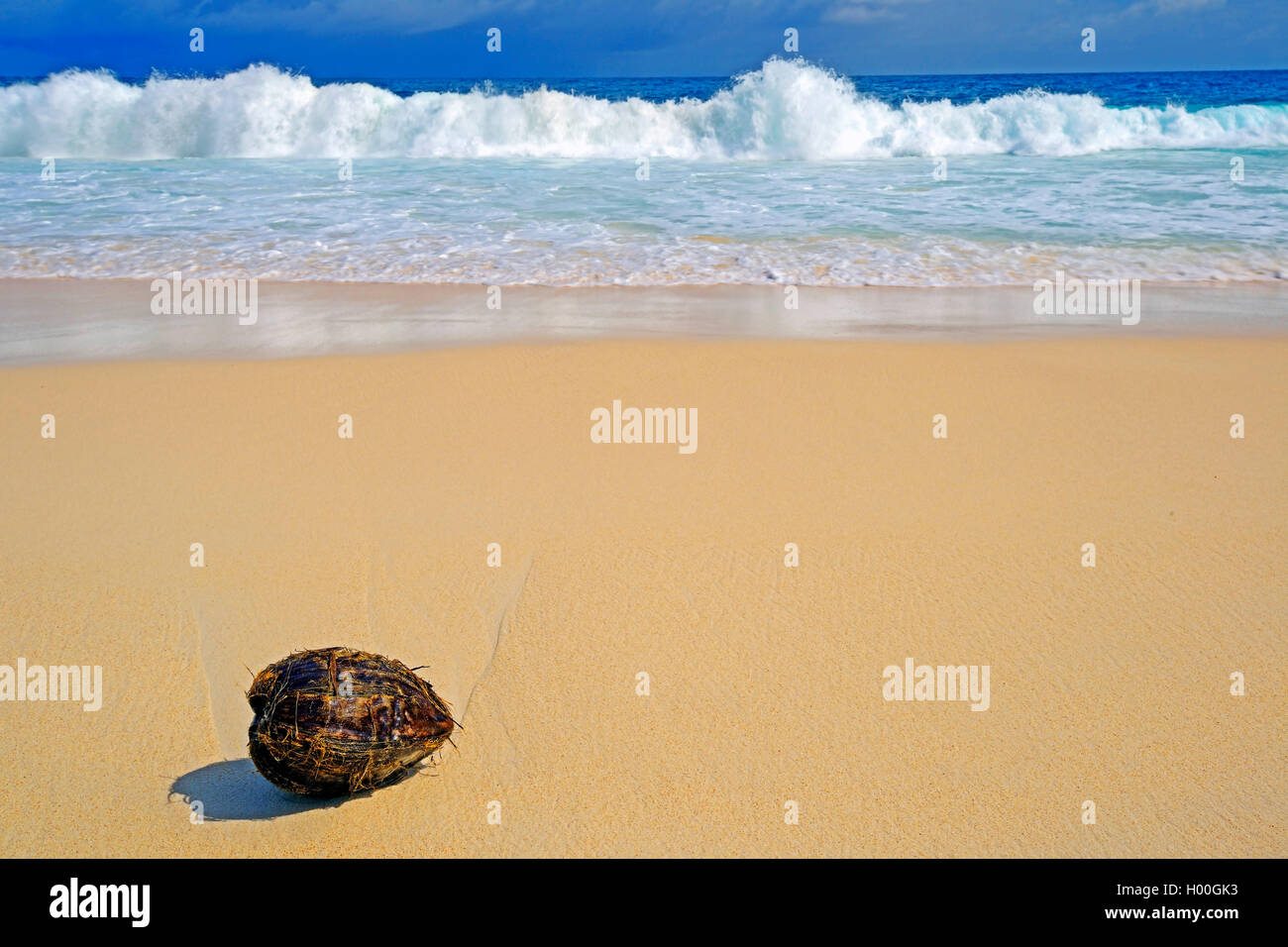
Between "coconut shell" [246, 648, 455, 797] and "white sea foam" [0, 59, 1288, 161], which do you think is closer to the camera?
"coconut shell" [246, 648, 455, 797]

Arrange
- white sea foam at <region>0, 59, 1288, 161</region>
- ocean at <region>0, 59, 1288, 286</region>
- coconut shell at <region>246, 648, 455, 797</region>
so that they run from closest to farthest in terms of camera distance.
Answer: coconut shell at <region>246, 648, 455, 797</region>, ocean at <region>0, 59, 1288, 286</region>, white sea foam at <region>0, 59, 1288, 161</region>

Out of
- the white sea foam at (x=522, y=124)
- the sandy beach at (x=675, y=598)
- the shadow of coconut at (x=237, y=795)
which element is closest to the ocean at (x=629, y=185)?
the white sea foam at (x=522, y=124)

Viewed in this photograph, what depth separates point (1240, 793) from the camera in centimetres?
296

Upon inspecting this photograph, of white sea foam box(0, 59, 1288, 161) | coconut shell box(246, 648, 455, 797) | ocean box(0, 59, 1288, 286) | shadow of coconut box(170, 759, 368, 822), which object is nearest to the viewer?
coconut shell box(246, 648, 455, 797)

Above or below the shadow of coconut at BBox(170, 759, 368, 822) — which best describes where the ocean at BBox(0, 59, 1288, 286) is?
above

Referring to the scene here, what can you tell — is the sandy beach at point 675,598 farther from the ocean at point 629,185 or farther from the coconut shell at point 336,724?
the ocean at point 629,185

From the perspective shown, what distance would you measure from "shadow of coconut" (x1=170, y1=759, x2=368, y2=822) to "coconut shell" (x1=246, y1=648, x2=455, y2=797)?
118 millimetres

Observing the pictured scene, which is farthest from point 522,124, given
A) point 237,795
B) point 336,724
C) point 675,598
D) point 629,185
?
point 336,724

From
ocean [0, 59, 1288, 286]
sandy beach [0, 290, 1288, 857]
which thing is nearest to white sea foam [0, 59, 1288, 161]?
ocean [0, 59, 1288, 286]

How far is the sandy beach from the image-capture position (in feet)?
9.56

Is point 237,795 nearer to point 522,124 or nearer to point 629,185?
point 629,185

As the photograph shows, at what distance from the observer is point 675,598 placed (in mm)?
3979

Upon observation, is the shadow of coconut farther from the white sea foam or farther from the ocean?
the white sea foam

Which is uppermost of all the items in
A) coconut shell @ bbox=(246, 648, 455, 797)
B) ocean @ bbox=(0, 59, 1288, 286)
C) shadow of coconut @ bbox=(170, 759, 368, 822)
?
ocean @ bbox=(0, 59, 1288, 286)
